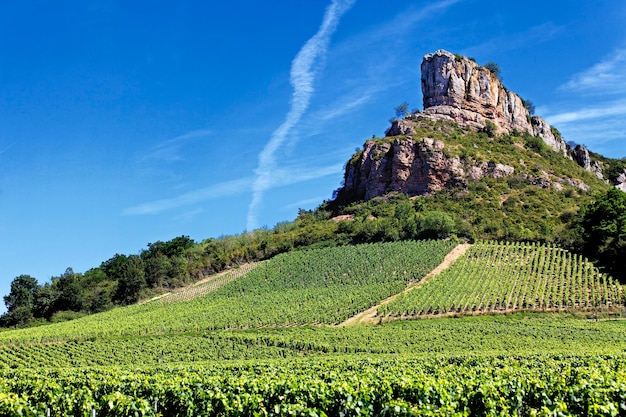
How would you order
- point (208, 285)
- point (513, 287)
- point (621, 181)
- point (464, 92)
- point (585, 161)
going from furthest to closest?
1. point (585, 161)
2. point (621, 181)
3. point (464, 92)
4. point (208, 285)
5. point (513, 287)

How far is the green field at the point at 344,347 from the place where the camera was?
1231 cm

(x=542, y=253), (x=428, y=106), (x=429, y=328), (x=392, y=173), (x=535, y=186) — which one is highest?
(x=428, y=106)

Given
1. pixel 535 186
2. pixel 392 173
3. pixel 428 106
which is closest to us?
pixel 535 186

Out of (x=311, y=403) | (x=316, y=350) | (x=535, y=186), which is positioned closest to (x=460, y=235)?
(x=535, y=186)

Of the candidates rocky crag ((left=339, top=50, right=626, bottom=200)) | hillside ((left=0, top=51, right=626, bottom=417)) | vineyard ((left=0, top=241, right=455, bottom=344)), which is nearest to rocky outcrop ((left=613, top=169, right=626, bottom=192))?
rocky crag ((left=339, top=50, right=626, bottom=200))

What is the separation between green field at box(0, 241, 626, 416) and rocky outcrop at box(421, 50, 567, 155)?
174ft

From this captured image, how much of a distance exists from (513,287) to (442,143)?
5082 centimetres

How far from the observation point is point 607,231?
6266cm

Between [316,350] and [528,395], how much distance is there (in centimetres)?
2586

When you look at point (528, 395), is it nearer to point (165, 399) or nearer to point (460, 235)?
point (165, 399)

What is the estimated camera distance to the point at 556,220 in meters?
80.4

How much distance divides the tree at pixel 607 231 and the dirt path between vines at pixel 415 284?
50.2 ft

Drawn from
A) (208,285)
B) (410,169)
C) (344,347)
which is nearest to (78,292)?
(208,285)

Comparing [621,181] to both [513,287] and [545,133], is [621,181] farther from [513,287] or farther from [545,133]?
[513,287]
